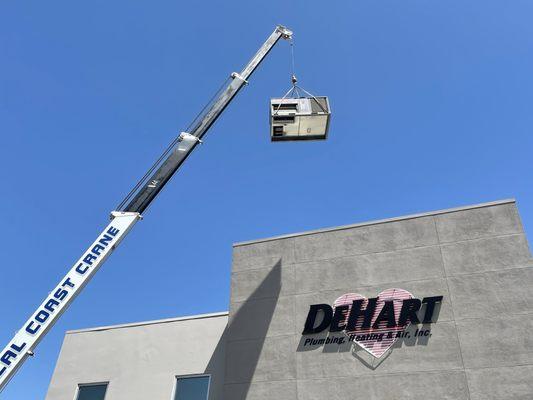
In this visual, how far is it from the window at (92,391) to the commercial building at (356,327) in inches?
1.7

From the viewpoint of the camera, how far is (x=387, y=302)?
16.1 metres

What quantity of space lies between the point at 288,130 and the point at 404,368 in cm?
883

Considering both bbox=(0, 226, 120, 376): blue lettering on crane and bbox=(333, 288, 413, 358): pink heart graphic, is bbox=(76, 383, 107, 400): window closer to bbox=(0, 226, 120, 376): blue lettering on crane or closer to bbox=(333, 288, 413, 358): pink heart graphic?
bbox=(0, 226, 120, 376): blue lettering on crane

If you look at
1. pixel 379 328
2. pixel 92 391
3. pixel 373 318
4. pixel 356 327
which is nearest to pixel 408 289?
pixel 373 318

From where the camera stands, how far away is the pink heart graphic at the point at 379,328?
608 inches

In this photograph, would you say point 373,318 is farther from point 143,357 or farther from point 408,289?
point 143,357

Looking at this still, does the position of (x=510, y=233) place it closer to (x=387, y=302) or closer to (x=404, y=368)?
(x=387, y=302)

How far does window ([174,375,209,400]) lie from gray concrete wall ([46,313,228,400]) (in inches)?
9.0

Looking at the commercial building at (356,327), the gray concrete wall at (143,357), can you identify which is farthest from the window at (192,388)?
the gray concrete wall at (143,357)

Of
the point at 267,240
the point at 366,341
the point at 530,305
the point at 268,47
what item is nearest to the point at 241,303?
the point at 267,240

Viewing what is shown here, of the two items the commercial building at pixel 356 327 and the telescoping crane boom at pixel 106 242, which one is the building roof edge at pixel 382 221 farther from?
the telescoping crane boom at pixel 106 242

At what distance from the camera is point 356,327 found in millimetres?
16047

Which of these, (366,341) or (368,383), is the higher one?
(366,341)

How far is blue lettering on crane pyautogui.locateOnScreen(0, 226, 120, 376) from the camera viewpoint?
1277 centimetres
